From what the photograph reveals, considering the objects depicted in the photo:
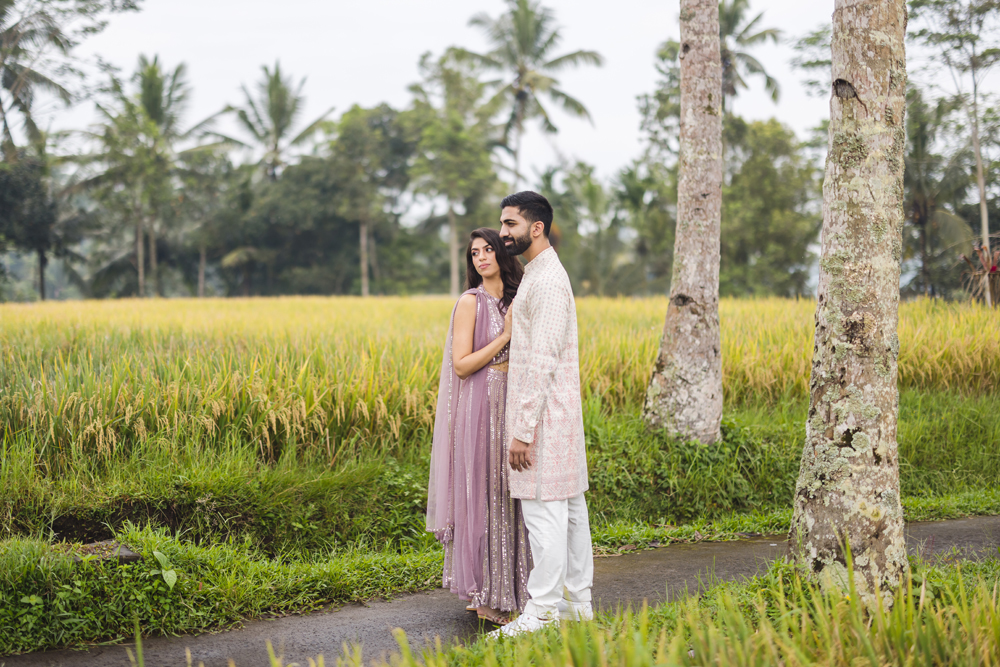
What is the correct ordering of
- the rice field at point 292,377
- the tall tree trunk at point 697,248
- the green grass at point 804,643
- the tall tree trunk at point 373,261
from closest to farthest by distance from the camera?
the green grass at point 804,643 < the rice field at point 292,377 < the tall tree trunk at point 697,248 < the tall tree trunk at point 373,261

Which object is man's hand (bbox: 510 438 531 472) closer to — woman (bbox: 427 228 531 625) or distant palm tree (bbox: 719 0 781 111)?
woman (bbox: 427 228 531 625)

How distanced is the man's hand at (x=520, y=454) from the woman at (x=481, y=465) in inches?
15.2

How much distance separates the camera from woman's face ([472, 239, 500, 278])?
340cm

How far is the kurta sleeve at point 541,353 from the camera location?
9.66 ft

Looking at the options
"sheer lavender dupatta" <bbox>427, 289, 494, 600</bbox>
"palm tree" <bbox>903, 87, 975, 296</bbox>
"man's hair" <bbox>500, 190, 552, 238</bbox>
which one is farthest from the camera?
"palm tree" <bbox>903, 87, 975, 296</bbox>

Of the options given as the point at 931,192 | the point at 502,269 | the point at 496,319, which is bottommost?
the point at 496,319

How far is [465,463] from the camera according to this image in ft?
11.2

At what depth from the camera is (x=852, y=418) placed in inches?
118

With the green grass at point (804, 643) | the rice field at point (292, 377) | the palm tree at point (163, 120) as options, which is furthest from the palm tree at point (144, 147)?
the green grass at point (804, 643)

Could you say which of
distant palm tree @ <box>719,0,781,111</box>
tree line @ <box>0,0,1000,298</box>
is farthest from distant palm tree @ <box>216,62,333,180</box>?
distant palm tree @ <box>719,0,781,111</box>

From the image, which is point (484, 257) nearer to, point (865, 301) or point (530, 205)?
point (530, 205)

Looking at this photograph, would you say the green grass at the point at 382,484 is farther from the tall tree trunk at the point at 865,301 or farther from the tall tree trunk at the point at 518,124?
the tall tree trunk at the point at 518,124

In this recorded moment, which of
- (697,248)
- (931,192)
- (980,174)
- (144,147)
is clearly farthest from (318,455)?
(144,147)

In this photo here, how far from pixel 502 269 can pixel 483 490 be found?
1045 mm
